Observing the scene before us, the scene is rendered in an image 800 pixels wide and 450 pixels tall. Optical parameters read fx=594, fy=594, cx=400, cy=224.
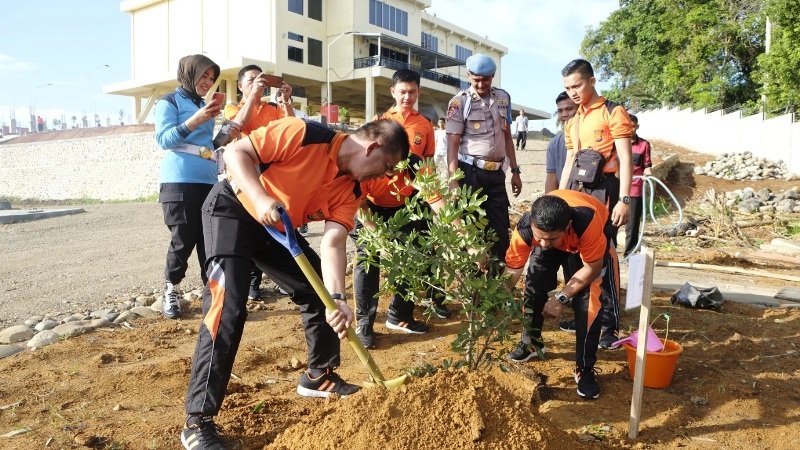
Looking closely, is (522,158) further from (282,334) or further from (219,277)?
(219,277)

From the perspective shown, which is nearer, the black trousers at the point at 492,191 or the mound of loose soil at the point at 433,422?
the mound of loose soil at the point at 433,422

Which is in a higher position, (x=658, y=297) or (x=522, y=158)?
(x=522, y=158)

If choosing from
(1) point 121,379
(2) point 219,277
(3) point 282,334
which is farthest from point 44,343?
(2) point 219,277

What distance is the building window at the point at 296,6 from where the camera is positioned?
32594 millimetres

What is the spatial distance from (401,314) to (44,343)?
7.95ft

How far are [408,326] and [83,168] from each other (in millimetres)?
26821

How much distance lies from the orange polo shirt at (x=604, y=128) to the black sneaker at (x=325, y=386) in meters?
2.36

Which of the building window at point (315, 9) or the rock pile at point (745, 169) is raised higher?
the building window at point (315, 9)

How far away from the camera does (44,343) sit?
3.94 metres

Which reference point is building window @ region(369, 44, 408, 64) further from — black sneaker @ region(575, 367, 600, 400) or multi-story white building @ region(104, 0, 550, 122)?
black sneaker @ region(575, 367, 600, 400)

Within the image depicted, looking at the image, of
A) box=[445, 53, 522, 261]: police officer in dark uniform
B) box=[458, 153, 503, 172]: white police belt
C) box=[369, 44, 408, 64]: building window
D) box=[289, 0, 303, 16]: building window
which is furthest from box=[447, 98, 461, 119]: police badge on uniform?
box=[369, 44, 408, 64]: building window

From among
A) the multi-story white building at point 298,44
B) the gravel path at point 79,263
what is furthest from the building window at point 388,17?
the gravel path at point 79,263

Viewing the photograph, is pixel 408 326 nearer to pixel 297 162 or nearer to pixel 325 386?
pixel 325 386

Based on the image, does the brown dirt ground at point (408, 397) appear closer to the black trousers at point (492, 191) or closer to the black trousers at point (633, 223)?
the black trousers at point (492, 191)
